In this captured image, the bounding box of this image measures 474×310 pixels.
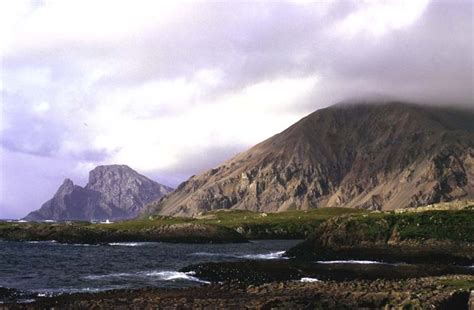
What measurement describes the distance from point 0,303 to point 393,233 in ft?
220

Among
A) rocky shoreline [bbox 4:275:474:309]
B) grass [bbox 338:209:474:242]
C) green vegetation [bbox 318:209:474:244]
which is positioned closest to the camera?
rocky shoreline [bbox 4:275:474:309]

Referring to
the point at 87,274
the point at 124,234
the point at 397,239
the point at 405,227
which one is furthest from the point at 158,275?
the point at 124,234

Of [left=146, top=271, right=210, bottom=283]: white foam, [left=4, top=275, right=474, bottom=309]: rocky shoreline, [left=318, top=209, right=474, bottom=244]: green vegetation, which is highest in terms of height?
[left=318, top=209, right=474, bottom=244]: green vegetation

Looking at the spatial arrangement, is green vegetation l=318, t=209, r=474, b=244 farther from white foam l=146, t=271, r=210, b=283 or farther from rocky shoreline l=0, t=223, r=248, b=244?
rocky shoreline l=0, t=223, r=248, b=244

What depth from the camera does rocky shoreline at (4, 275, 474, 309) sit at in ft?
126

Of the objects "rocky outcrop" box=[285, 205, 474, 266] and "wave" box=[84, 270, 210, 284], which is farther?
"rocky outcrop" box=[285, 205, 474, 266]

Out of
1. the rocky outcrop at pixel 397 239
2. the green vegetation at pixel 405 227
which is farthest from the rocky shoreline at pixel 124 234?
the green vegetation at pixel 405 227

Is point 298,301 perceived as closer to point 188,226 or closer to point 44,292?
point 44,292

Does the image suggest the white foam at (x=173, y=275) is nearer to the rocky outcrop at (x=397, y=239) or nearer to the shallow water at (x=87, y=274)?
the shallow water at (x=87, y=274)

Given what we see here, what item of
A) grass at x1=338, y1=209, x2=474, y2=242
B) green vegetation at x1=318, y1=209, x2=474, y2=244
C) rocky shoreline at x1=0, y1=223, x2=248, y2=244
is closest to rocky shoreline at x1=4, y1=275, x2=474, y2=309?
grass at x1=338, y1=209, x2=474, y2=242

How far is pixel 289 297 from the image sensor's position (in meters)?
40.7

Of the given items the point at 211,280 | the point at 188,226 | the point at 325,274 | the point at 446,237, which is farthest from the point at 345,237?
the point at 188,226

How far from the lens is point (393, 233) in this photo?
92.4 metres

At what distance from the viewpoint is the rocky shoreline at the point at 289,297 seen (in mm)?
38312
